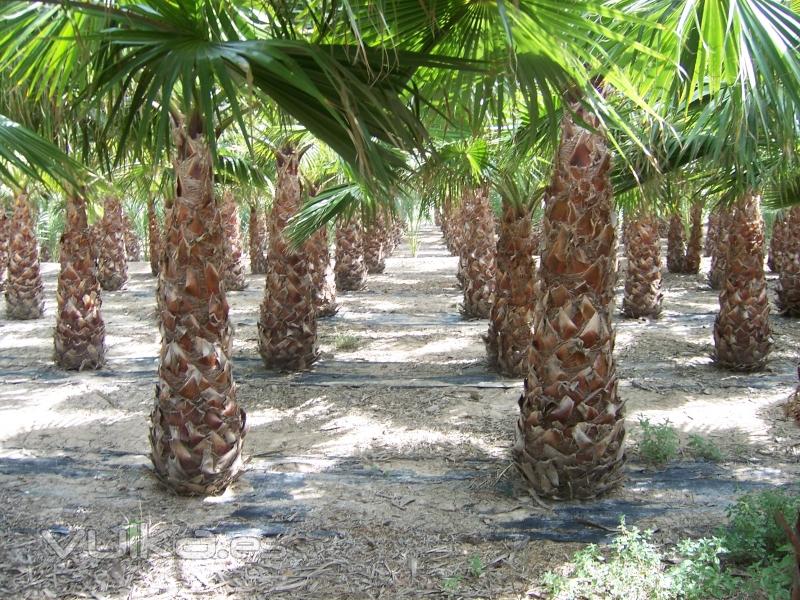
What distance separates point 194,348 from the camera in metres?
4.32

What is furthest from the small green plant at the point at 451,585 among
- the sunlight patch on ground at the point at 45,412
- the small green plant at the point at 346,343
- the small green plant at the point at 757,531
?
the small green plant at the point at 346,343

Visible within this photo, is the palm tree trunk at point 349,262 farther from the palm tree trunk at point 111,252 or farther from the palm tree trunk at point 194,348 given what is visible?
the palm tree trunk at point 194,348

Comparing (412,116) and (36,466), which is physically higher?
(412,116)

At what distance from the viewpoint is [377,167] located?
2.99m

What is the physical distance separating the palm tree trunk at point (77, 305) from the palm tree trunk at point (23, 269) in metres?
3.25

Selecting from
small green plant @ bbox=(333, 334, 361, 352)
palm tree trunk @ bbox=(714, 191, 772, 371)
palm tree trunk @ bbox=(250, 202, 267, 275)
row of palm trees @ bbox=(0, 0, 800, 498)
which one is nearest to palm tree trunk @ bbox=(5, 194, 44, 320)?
small green plant @ bbox=(333, 334, 361, 352)

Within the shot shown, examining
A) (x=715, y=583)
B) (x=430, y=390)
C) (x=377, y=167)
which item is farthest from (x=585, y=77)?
(x=430, y=390)

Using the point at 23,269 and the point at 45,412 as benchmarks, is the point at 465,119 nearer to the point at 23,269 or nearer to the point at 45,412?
the point at 45,412

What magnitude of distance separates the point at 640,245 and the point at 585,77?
8222 mm

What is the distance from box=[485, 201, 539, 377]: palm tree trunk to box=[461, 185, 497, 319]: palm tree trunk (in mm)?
2655

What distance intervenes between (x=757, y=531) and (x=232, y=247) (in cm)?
1199

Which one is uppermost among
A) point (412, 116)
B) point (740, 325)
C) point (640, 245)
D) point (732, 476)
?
point (412, 116)

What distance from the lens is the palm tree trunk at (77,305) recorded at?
764 cm

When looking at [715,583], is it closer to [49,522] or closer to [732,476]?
[732,476]
